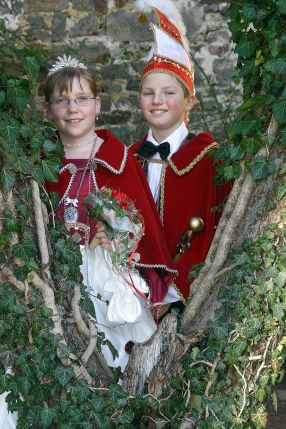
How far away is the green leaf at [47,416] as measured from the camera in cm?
309

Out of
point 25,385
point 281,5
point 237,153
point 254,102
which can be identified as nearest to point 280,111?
point 254,102

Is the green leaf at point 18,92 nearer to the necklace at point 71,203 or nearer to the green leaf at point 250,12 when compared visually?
the necklace at point 71,203

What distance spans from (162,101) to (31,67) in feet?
3.87

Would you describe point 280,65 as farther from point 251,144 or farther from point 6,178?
point 6,178

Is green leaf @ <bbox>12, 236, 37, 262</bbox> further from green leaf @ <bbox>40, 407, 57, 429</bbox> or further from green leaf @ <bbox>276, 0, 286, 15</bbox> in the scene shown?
green leaf @ <bbox>276, 0, 286, 15</bbox>

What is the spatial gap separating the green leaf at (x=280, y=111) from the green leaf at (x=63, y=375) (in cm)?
118

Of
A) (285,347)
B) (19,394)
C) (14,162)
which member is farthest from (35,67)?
(285,347)

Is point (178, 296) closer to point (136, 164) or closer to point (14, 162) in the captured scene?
point (136, 164)

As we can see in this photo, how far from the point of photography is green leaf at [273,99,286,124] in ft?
10.4

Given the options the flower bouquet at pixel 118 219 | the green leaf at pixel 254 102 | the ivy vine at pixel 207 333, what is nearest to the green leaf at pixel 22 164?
the ivy vine at pixel 207 333

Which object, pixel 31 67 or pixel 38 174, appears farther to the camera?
pixel 38 174

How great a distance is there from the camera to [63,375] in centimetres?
312

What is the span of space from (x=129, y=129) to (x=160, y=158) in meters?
2.85

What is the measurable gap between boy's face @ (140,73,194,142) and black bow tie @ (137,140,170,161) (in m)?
0.08
